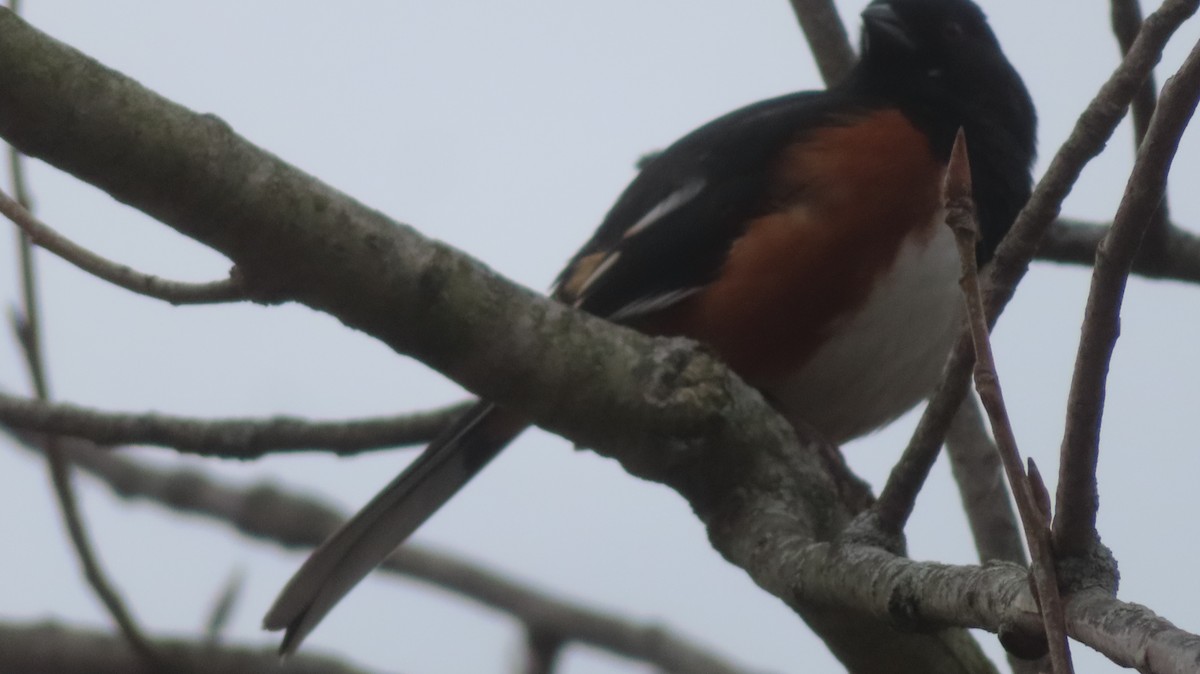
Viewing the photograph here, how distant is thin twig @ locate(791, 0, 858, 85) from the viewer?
3434 mm

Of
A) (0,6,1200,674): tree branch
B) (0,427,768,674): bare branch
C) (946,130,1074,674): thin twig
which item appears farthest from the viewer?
(0,427,768,674): bare branch

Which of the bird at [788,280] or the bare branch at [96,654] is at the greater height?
the bird at [788,280]

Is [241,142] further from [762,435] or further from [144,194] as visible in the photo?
[762,435]

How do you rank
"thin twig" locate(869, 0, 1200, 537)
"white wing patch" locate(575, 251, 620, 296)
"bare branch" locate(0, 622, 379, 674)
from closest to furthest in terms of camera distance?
"thin twig" locate(869, 0, 1200, 537) → "bare branch" locate(0, 622, 379, 674) → "white wing patch" locate(575, 251, 620, 296)

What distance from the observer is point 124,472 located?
385cm

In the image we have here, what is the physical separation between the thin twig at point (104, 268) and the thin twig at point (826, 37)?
1873 mm

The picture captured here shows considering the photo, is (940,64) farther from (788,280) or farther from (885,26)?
(788,280)

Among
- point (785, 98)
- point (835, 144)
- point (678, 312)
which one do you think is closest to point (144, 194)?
point (678, 312)

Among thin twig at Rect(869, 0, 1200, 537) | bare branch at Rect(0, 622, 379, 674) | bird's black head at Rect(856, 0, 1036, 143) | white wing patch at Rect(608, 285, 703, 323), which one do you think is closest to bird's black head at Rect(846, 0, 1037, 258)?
bird's black head at Rect(856, 0, 1036, 143)

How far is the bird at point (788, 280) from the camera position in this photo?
3.07m

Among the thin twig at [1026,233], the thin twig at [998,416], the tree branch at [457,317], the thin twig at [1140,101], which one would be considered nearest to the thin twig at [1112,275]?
the thin twig at [998,416]

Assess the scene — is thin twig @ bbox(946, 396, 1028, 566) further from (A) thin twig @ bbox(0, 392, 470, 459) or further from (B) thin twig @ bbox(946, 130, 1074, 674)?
(B) thin twig @ bbox(946, 130, 1074, 674)

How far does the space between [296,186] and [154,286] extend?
285 millimetres

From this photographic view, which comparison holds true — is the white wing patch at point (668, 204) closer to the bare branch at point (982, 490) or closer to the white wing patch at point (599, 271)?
the white wing patch at point (599, 271)
